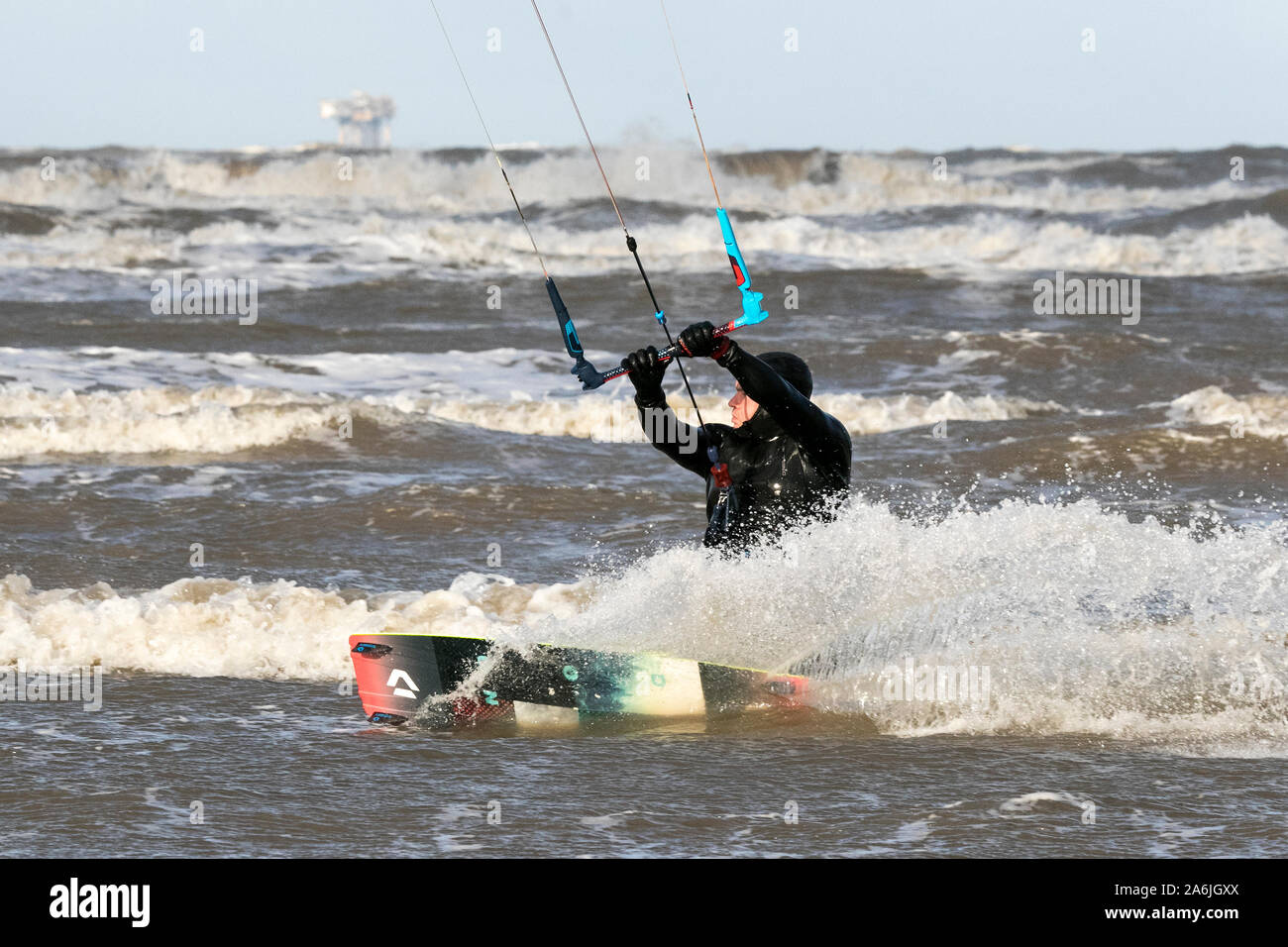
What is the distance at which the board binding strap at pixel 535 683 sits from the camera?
19.0ft

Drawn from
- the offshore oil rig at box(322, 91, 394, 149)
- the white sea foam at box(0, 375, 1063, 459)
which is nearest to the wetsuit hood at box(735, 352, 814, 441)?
the white sea foam at box(0, 375, 1063, 459)

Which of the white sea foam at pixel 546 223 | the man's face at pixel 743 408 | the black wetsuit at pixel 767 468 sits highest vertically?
the white sea foam at pixel 546 223

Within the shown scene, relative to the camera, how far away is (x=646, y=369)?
5.54m

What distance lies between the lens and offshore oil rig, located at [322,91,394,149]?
134375 millimetres

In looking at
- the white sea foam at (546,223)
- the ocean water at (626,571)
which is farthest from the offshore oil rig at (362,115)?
the ocean water at (626,571)

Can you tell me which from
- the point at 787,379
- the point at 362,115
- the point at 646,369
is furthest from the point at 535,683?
the point at 362,115

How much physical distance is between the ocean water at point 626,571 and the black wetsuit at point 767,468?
122 millimetres

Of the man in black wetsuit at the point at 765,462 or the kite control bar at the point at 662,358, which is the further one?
the man in black wetsuit at the point at 765,462

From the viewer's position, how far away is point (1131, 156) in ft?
179

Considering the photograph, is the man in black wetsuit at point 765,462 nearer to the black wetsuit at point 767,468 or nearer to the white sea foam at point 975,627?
the black wetsuit at point 767,468

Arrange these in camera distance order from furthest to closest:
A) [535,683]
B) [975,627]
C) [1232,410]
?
[1232,410]
[975,627]
[535,683]

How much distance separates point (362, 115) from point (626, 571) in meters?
135

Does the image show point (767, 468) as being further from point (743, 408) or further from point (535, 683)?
point (535, 683)
